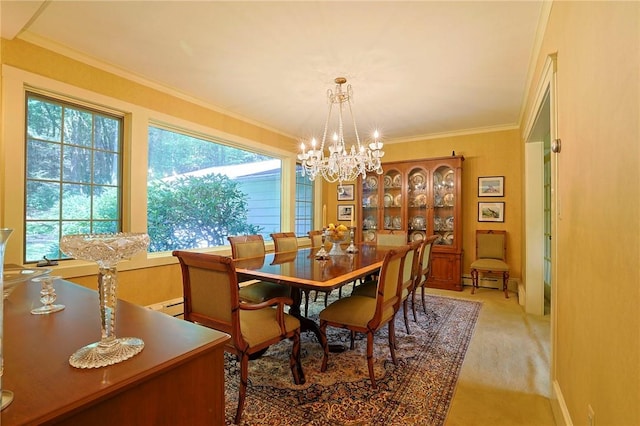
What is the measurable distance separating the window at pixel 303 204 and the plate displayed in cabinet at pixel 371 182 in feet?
3.64

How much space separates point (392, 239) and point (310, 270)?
2.18 m

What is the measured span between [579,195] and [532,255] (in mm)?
2743

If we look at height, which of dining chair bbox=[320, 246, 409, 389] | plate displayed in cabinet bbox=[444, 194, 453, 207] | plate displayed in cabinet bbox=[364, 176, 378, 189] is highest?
plate displayed in cabinet bbox=[364, 176, 378, 189]

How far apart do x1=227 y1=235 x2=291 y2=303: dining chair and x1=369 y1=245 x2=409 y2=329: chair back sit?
3.09ft

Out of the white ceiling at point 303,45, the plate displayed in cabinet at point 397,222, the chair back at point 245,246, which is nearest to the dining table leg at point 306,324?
the chair back at point 245,246

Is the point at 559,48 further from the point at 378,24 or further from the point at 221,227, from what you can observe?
the point at 221,227

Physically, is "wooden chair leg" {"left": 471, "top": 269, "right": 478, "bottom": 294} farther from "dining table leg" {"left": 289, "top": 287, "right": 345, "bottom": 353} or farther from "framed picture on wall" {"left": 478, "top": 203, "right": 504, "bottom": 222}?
"dining table leg" {"left": 289, "top": 287, "right": 345, "bottom": 353}

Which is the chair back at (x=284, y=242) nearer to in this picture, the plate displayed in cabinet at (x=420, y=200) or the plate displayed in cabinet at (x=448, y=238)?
the plate displayed in cabinet at (x=420, y=200)

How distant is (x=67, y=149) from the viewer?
2777 millimetres

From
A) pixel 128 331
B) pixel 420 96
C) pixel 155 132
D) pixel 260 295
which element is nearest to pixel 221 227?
pixel 155 132

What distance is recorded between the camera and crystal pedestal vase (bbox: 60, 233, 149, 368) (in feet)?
2.57

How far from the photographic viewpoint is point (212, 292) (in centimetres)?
183

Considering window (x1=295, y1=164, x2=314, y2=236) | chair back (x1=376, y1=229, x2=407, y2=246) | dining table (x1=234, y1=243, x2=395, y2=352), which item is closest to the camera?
dining table (x1=234, y1=243, x2=395, y2=352)

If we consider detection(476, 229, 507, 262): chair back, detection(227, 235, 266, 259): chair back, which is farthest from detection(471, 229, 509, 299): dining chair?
detection(227, 235, 266, 259): chair back
